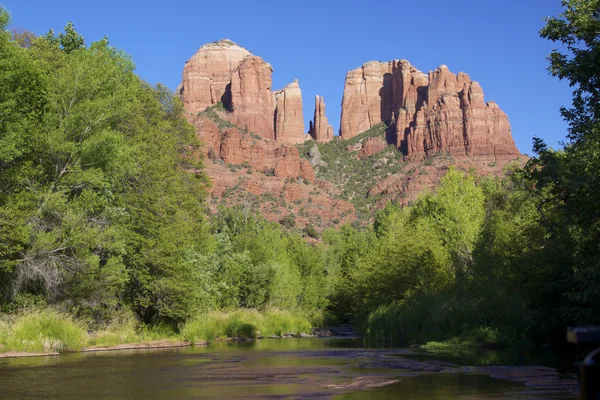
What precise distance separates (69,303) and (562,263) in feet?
68.0

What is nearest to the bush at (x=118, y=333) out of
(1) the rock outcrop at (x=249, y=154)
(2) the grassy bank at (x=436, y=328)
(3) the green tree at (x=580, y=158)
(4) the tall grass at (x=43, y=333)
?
(4) the tall grass at (x=43, y=333)

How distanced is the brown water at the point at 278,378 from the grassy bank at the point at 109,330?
7.77 feet

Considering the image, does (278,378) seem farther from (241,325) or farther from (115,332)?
(241,325)

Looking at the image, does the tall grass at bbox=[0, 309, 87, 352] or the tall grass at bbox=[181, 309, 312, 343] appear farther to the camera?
the tall grass at bbox=[181, 309, 312, 343]

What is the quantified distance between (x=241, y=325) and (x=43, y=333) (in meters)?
17.9

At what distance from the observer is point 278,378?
53.0 feet

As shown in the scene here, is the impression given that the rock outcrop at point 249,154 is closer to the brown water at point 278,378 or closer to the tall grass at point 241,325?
the tall grass at point 241,325

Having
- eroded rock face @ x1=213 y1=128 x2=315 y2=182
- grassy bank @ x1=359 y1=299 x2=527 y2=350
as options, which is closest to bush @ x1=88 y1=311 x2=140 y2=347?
grassy bank @ x1=359 y1=299 x2=527 y2=350

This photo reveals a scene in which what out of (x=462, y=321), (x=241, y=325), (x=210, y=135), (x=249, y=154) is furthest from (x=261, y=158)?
(x=462, y=321)

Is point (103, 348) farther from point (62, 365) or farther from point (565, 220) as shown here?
point (565, 220)

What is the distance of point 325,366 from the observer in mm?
19734

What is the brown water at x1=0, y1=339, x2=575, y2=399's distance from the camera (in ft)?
42.4

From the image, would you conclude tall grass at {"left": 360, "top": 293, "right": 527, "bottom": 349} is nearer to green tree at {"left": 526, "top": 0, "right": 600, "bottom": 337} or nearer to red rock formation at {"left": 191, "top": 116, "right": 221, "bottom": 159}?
green tree at {"left": 526, "top": 0, "right": 600, "bottom": 337}

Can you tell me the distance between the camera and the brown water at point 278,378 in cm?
1291
